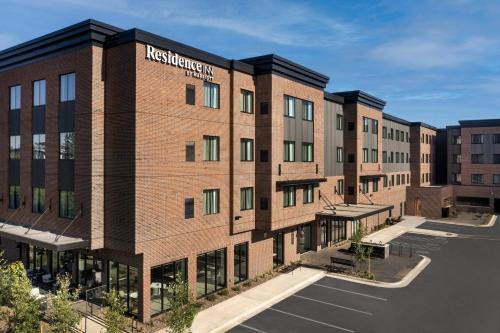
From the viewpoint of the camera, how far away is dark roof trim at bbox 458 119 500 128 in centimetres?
7750

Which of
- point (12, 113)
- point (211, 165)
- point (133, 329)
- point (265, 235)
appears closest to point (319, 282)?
point (265, 235)

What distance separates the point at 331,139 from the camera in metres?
44.9

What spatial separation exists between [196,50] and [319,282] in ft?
67.5

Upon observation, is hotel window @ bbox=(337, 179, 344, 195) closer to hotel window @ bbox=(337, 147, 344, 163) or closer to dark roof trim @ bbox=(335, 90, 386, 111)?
hotel window @ bbox=(337, 147, 344, 163)

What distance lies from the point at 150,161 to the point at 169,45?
7.66 metres

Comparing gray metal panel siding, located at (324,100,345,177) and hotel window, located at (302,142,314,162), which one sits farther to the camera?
gray metal panel siding, located at (324,100,345,177)

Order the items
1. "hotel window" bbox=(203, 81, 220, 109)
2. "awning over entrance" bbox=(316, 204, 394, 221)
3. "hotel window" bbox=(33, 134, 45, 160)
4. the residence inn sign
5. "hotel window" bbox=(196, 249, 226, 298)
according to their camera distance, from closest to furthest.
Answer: the residence inn sign, "hotel window" bbox=(196, 249, 226, 298), "hotel window" bbox=(203, 81, 220, 109), "hotel window" bbox=(33, 134, 45, 160), "awning over entrance" bbox=(316, 204, 394, 221)

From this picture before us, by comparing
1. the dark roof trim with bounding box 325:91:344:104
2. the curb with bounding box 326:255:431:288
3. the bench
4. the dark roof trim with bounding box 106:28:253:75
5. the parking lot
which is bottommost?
the parking lot

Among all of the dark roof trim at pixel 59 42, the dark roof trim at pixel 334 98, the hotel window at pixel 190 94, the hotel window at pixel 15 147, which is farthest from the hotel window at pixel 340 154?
the hotel window at pixel 15 147

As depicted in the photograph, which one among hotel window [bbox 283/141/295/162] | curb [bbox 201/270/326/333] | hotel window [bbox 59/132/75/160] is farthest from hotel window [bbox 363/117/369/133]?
hotel window [bbox 59/132/75/160]

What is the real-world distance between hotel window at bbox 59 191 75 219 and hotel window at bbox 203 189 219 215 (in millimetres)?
8841

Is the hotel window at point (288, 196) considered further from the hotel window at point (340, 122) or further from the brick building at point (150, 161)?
the hotel window at point (340, 122)

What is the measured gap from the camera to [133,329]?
2155cm

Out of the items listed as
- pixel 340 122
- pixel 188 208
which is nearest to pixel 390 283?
pixel 188 208
